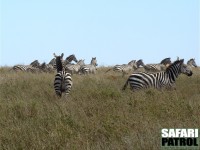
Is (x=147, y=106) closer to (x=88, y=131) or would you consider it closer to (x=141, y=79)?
(x=88, y=131)

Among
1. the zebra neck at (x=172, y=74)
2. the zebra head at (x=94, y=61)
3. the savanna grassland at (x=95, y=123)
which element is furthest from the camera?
the zebra head at (x=94, y=61)

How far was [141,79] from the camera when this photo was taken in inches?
536

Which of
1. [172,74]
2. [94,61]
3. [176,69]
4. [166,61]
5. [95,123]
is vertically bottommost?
[95,123]

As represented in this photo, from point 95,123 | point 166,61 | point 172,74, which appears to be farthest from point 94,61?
point 95,123

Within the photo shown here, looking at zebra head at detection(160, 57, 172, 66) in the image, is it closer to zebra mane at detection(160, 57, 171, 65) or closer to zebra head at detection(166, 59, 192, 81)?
zebra mane at detection(160, 57, 171, 65)

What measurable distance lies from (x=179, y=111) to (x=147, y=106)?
85cm

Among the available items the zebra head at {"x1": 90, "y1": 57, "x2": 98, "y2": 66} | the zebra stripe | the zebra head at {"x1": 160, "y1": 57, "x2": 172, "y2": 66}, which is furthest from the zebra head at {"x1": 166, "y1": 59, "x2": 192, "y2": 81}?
the zebra head at {"x1": 90, "y1": 57, "x2": 98, "y2": 66}

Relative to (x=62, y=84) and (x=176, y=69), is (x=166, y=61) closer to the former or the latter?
(x=176, y=69)

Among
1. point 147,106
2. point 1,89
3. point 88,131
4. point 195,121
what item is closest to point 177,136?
point 195,121

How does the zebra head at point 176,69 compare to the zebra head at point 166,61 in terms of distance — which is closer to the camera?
the zebra head at point 176,69

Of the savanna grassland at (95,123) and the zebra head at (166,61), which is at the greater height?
the zebra head at (166,61)

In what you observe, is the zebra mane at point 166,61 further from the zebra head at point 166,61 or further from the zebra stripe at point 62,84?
the zebra stripe at point 62,84

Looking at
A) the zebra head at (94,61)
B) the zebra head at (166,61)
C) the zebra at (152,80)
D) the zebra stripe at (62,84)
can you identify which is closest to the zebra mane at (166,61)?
the zebra head at (166,61)

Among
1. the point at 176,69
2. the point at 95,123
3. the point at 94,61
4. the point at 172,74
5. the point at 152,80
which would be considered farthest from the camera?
the point at 94,61
